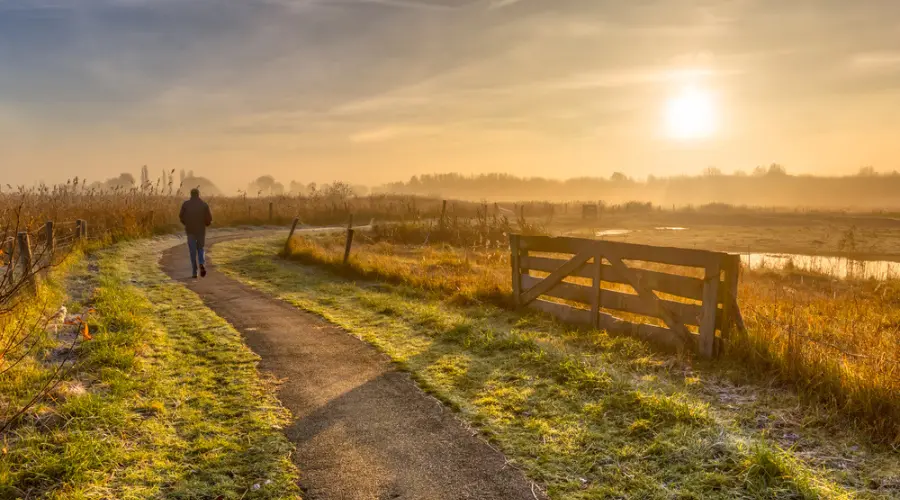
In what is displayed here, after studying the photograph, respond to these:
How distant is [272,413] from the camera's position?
5.85 metres

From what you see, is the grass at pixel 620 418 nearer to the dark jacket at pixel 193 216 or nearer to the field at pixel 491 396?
the field at pixel 491 396

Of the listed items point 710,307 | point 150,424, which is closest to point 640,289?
point 710,307

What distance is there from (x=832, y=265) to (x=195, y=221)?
77.9 feet

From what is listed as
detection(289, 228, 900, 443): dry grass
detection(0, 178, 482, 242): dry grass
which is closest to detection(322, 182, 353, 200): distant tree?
detection(0, 178, 482, 242): dry grass


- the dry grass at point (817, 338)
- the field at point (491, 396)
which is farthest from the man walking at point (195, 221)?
the dry grass at point (817, 338)

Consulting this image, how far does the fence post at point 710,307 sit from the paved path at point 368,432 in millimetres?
3999

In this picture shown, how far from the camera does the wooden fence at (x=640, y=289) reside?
24.3 ft

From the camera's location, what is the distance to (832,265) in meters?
21.5

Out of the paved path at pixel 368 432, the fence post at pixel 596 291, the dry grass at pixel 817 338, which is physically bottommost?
the paved path at pixel 368 432

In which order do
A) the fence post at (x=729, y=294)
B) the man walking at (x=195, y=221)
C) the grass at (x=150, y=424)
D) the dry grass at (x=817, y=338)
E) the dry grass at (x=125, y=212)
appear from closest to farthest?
1. the grass at (x=150, y=424)
2. the dry grass at (x=817, y=338)
3. the fence post at (x=729, y=294)
4. the man walking at (x=195, y=221)
5. the dry grass at (x=125, y=212)

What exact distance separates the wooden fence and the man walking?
355 inches

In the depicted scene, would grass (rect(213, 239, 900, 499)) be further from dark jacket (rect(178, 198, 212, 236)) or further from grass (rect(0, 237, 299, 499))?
dark jacket (rect(178, 198, 212, 236))

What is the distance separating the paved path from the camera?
14.6ft

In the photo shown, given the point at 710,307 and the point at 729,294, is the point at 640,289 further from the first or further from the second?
the point at 729,294
